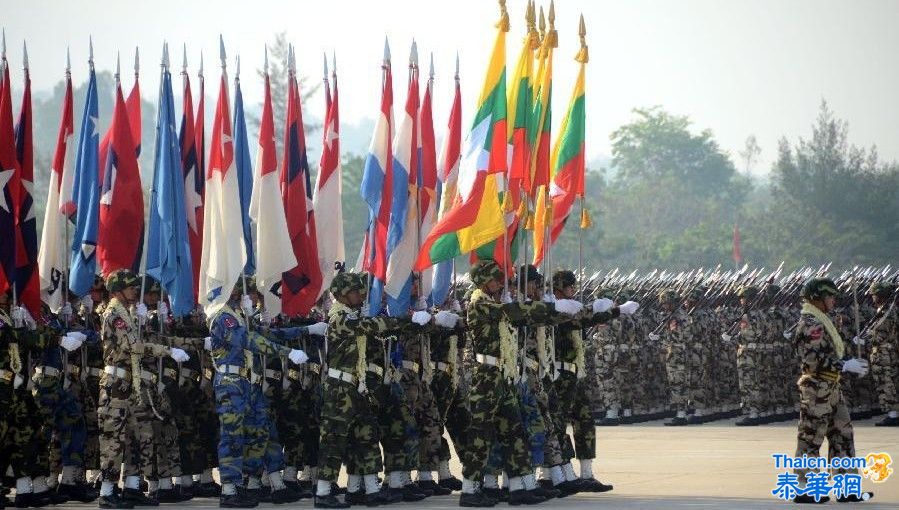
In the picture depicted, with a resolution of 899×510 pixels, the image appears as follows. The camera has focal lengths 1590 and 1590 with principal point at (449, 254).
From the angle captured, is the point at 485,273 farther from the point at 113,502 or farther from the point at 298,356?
the point at 113,502

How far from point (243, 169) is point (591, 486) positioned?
447cm

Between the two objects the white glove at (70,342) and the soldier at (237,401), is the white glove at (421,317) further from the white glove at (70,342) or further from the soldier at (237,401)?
the white glove at (70,342)

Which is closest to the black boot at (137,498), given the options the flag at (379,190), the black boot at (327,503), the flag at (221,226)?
the black boot at (327,503)

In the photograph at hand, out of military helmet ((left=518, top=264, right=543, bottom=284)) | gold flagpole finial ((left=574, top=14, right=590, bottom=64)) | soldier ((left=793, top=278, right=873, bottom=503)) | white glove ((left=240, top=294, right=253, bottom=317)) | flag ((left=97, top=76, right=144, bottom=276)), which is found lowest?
soldier ((left=793, top=278, right=873, bottom=503))

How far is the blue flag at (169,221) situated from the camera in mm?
13562

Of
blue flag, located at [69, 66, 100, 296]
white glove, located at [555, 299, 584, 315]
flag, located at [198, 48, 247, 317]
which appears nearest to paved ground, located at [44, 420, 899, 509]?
white glove, located at [555, 299, 584, 315]

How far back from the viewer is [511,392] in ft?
41.5

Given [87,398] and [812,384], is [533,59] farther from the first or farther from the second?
[87,398]

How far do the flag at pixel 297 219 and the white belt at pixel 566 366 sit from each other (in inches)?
91.5

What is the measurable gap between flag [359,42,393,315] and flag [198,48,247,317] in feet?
3.71

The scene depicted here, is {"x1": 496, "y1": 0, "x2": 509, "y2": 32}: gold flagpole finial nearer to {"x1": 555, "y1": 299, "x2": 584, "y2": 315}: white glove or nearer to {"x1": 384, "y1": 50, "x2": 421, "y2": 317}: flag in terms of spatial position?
{"x1": 384, "y1": 50, "x2": 421, "y2": 317}: flag

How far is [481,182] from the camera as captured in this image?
1327 centimetres

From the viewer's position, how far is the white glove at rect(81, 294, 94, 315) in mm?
13828

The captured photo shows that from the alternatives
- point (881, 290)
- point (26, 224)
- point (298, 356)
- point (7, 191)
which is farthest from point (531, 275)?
point (881, 290)
